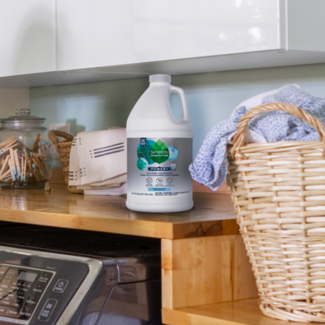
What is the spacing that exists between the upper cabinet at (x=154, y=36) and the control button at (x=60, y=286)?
0.57 metres

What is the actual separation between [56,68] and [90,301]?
75 cm

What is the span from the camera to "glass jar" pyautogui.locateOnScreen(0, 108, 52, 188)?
1.64 metres

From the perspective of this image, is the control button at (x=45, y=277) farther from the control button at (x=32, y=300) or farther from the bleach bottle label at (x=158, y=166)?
the bleach bottle label at (x=158, y=166)

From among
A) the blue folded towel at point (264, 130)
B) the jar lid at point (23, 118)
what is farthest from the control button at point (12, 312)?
the jar lid at point (23, 118)

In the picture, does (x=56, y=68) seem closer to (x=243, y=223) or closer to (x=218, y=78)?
(x=218, y=78)

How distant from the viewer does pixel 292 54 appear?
1.12 metres

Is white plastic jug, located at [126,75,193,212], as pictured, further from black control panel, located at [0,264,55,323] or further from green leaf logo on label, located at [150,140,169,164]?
black control panel, located at [0,264,55,323]

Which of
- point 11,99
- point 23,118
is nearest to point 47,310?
point 23,118

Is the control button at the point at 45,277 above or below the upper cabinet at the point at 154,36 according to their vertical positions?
below

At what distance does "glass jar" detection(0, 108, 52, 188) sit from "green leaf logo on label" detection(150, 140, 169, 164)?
2.55 ft

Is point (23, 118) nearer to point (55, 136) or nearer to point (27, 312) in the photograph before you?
point (55, 136)

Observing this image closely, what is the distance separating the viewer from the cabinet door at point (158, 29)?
1.04 m

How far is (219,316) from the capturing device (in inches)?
33.7

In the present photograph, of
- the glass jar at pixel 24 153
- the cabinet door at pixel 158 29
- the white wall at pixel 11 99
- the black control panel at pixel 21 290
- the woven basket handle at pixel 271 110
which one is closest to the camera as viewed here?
the woven basket handle at pixel 271 110
